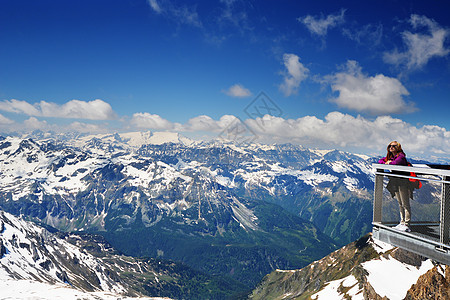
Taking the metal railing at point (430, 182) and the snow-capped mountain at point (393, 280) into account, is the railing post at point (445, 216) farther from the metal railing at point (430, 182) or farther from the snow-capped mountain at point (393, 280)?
the snow-capped mountain at point (393, 280)

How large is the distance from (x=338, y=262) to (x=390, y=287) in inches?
4512

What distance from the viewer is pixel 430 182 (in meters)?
11.1

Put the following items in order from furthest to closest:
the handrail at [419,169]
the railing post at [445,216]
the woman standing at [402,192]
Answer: the woman standing at [402,192] → the railing post at [445,216] → the handrail at [419,169]

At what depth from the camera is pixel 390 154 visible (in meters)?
13.4

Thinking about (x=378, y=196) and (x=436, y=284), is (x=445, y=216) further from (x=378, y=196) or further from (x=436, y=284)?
(x=436, y=284)

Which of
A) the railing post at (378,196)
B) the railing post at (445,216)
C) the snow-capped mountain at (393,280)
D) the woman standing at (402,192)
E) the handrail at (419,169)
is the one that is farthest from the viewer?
the snow-capped mountain at (393,280)

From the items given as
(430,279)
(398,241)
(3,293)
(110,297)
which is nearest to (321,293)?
(430,279)

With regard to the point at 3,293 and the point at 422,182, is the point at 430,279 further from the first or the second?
the point at 3,293

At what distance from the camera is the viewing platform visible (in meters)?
10.1

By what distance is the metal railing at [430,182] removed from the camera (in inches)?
393

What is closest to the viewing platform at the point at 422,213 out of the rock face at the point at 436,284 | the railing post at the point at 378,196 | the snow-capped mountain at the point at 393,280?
the railing post at the point at 378,196

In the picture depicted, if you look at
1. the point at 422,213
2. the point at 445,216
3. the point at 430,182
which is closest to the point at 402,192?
the point at 430,182

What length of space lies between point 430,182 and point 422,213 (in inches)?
93.1

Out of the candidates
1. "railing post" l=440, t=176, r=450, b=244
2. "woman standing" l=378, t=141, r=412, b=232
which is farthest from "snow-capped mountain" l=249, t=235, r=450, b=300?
"railing post" l=440, t=176, r=450, b=244
